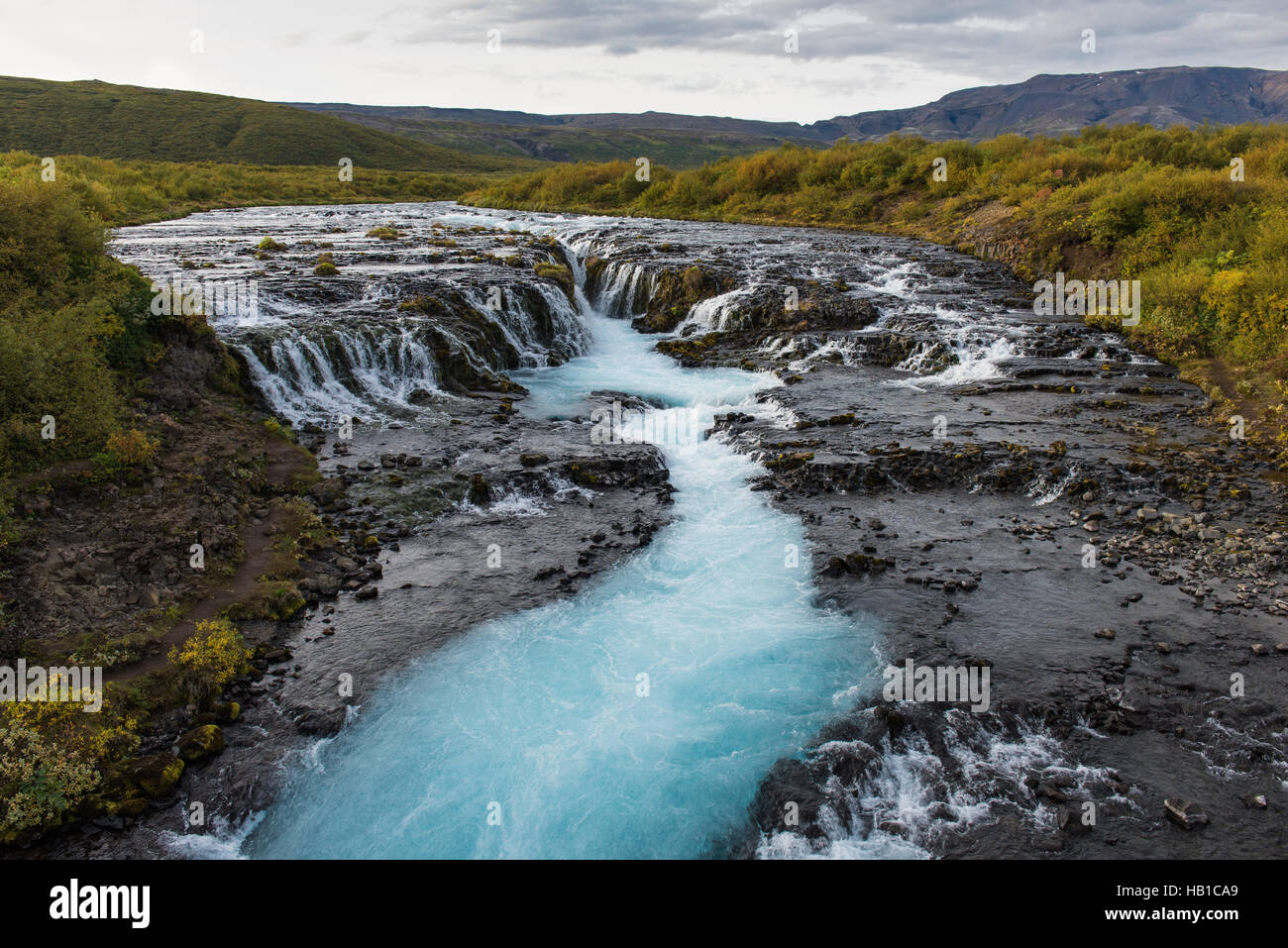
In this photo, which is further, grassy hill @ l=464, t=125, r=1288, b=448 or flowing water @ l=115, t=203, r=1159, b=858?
grassy hill @ l=464, t=125, r=1288, b=448

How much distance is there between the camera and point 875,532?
15.8 meters

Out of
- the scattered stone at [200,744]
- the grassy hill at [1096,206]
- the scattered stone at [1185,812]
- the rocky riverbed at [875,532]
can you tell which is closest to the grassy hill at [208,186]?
the grassy hill at [1096,206]

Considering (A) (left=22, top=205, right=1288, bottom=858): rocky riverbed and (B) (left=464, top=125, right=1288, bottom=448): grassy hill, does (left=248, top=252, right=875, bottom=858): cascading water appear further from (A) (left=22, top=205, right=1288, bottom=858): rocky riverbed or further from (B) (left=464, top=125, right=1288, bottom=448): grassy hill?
(B) (left=464, top=125, right=1288, bottom=448): grassy hill

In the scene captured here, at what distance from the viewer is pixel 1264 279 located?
2302cm

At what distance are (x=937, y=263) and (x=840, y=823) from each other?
37181 mm

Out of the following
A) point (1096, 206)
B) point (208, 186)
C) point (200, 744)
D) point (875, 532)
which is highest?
point (208, 186)

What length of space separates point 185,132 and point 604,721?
148 m

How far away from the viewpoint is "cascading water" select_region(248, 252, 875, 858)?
354 inches

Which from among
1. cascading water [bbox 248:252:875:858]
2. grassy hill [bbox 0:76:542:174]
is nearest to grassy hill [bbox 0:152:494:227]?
grassy hill [bbox 0:76:542:174]

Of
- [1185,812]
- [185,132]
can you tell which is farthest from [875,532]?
[185,132]

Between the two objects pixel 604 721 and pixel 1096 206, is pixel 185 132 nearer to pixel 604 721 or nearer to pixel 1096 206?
pixel 1096 206

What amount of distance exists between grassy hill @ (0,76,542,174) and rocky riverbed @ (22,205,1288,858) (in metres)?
98.8

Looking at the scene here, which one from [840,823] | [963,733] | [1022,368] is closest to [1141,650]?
[963,733]
